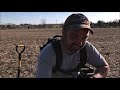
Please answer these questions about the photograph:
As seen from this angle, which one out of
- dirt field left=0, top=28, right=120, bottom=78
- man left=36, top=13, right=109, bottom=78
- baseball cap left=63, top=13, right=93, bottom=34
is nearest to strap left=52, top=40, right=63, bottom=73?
man left=36, top=13, right=109, bottom=78

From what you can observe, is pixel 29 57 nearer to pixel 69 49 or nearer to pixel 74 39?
pixel 69 49

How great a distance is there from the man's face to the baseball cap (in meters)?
0.03

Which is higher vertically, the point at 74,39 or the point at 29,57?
the point at 74,39

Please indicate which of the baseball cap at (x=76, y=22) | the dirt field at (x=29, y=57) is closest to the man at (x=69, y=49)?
the baseball cap at (x=76, y=22)

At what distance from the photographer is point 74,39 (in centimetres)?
146

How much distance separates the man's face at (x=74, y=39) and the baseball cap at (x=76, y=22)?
0.03 meters

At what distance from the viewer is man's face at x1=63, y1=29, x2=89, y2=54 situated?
146cm

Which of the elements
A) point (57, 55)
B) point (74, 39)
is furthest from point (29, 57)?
point (74, 39)

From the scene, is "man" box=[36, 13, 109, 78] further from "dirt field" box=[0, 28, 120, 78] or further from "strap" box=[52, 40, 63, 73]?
"dirt field" box=[0, 28, 120, 78]

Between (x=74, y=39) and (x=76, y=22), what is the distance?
5.8 inches
